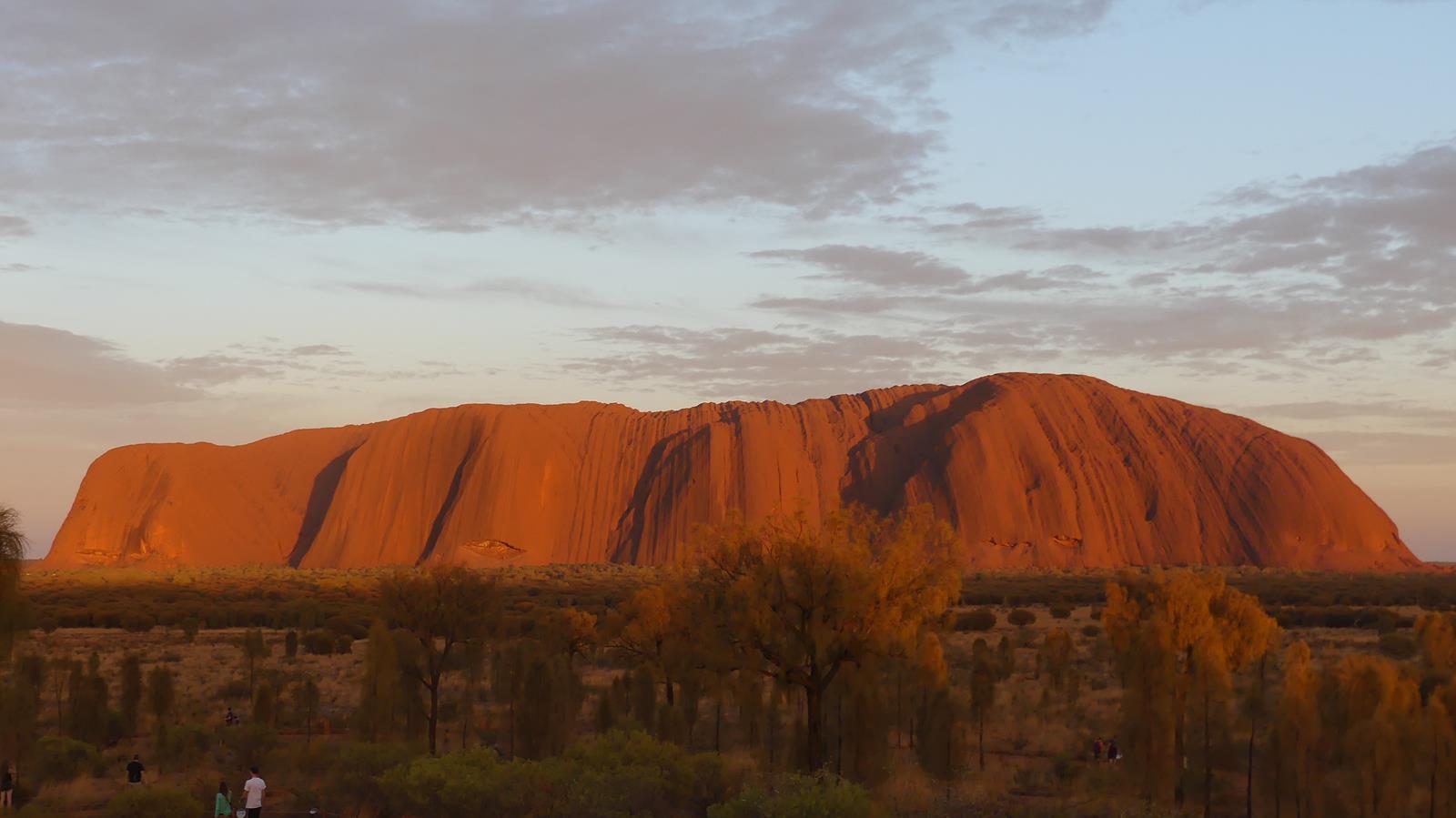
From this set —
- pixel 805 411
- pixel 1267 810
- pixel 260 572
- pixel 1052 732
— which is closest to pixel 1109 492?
pixel 805 411

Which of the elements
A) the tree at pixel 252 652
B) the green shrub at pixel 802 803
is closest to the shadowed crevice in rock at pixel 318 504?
the tree at pixel 252 652

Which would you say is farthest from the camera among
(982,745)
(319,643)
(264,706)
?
(319,643)

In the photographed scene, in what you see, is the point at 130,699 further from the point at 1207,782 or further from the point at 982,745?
the point at 1207,782

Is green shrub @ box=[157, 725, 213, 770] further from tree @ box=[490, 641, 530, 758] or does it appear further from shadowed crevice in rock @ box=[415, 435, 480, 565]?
shadowed crevice in rock @ box=[415, 435, 480, 565]

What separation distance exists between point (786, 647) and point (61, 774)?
1281 cm

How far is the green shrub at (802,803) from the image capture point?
14711 mm

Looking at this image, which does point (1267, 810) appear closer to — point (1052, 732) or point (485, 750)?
point (1052, 732)

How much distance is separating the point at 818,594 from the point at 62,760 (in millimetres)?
13470

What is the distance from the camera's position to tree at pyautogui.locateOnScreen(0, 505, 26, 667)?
1552 centimetres

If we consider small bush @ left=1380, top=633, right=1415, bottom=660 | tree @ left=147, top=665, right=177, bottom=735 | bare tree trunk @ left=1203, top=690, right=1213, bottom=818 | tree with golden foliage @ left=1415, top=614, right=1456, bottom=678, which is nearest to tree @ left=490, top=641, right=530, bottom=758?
tree @ left=147, top=665, right=177, bottom=735

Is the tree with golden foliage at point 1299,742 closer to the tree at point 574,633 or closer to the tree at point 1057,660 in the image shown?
the tree at point 1057,660

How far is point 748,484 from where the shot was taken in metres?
112

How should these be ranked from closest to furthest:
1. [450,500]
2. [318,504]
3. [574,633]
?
[574,633]
[450,500]
[318,504]

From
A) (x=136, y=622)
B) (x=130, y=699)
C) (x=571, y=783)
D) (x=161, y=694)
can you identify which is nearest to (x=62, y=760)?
(x=161, y=694)
